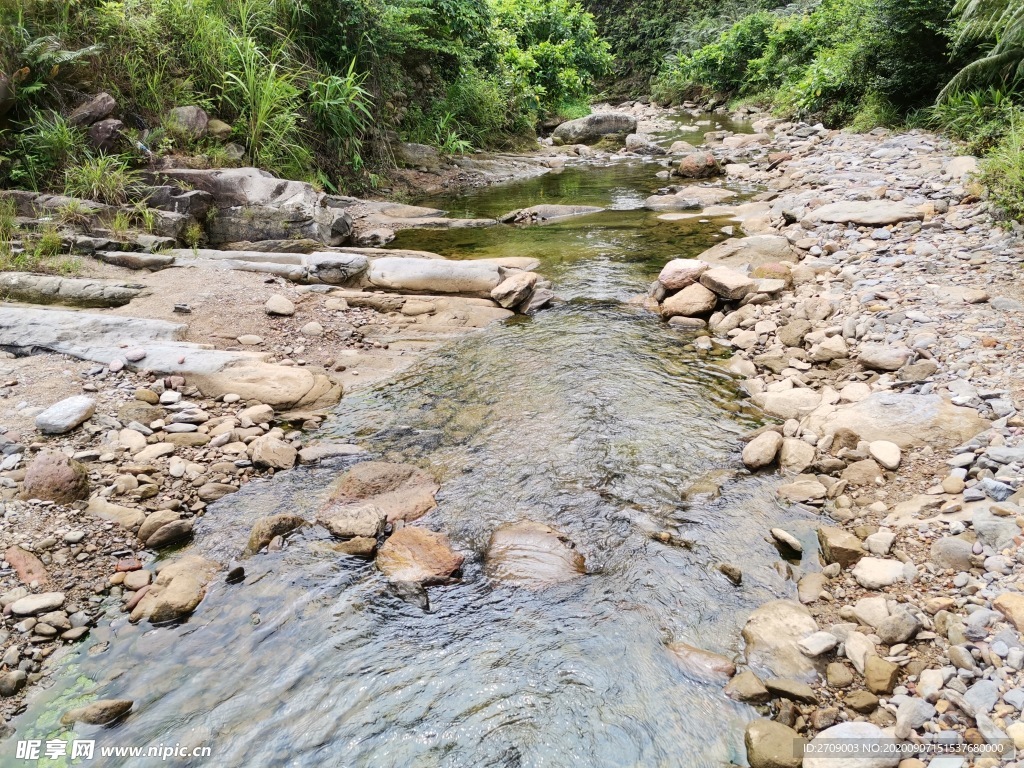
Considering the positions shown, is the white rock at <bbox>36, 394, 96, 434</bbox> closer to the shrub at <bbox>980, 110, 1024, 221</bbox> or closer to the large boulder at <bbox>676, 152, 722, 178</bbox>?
the shrub at <bbox>980, 110, 1024, 221</bbox>

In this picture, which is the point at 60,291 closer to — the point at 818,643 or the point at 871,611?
the point at 818,643

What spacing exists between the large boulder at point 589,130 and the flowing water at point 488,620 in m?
13.9

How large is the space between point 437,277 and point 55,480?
398 centimetres

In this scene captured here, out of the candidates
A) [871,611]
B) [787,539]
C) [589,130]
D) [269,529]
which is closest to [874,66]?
[589,130]

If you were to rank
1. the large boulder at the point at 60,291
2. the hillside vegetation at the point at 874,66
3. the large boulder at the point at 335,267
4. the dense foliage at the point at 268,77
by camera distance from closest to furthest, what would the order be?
1. the large boulder at the point at 60,291
2. the large boulder at the point at 335,267
3. the hillside vegetation at the point at 874,66
4. the dense foliage at the point at 268,77

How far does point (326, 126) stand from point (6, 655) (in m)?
9.44

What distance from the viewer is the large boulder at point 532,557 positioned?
111 inches

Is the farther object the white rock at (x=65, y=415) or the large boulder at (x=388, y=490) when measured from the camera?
the white rock at (x=65, y=415)

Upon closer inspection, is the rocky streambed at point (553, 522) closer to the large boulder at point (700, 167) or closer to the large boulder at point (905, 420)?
the large boulder at point (905, 420)

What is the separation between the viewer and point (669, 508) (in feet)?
10.5

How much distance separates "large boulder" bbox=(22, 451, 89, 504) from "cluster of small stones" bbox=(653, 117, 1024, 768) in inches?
127

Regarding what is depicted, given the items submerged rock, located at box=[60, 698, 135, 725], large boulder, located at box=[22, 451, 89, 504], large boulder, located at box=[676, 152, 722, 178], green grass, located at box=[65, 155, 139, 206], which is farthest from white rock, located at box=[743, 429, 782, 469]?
large boulder, located at box=[676, 152, 722, 178]

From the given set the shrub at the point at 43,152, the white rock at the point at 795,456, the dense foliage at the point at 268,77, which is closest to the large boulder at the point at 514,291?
the white rock at the point at 795,456

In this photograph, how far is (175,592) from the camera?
2.68m
